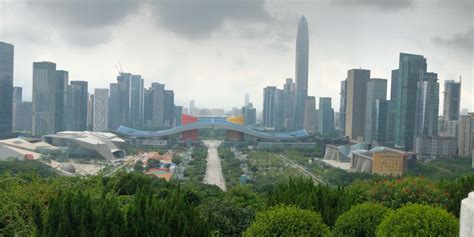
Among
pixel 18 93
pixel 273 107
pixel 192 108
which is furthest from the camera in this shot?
pixel 192 108

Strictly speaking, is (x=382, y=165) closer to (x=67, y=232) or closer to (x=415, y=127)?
(x=415, y=127)

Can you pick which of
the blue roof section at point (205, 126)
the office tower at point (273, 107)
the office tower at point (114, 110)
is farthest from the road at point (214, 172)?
the office tower at point (273, 107)

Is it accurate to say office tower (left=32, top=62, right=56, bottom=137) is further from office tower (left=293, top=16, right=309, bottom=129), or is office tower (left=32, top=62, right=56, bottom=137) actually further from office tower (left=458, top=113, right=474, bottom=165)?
office tower (left=458, top=113, right=474, bottom=165)

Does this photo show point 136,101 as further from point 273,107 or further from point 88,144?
point 88,144

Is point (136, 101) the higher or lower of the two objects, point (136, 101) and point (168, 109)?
the higher

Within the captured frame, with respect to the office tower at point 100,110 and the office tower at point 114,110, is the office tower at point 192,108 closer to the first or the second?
the office tower at point 114,110

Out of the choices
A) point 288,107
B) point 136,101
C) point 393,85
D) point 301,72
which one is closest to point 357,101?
point 393,85

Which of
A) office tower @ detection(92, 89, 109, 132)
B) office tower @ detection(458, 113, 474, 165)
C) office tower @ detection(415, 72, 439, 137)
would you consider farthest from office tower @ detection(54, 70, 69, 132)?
office tower @ detection(458, 113, 474, 165)

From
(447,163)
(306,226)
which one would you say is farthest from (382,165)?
(306,226)
